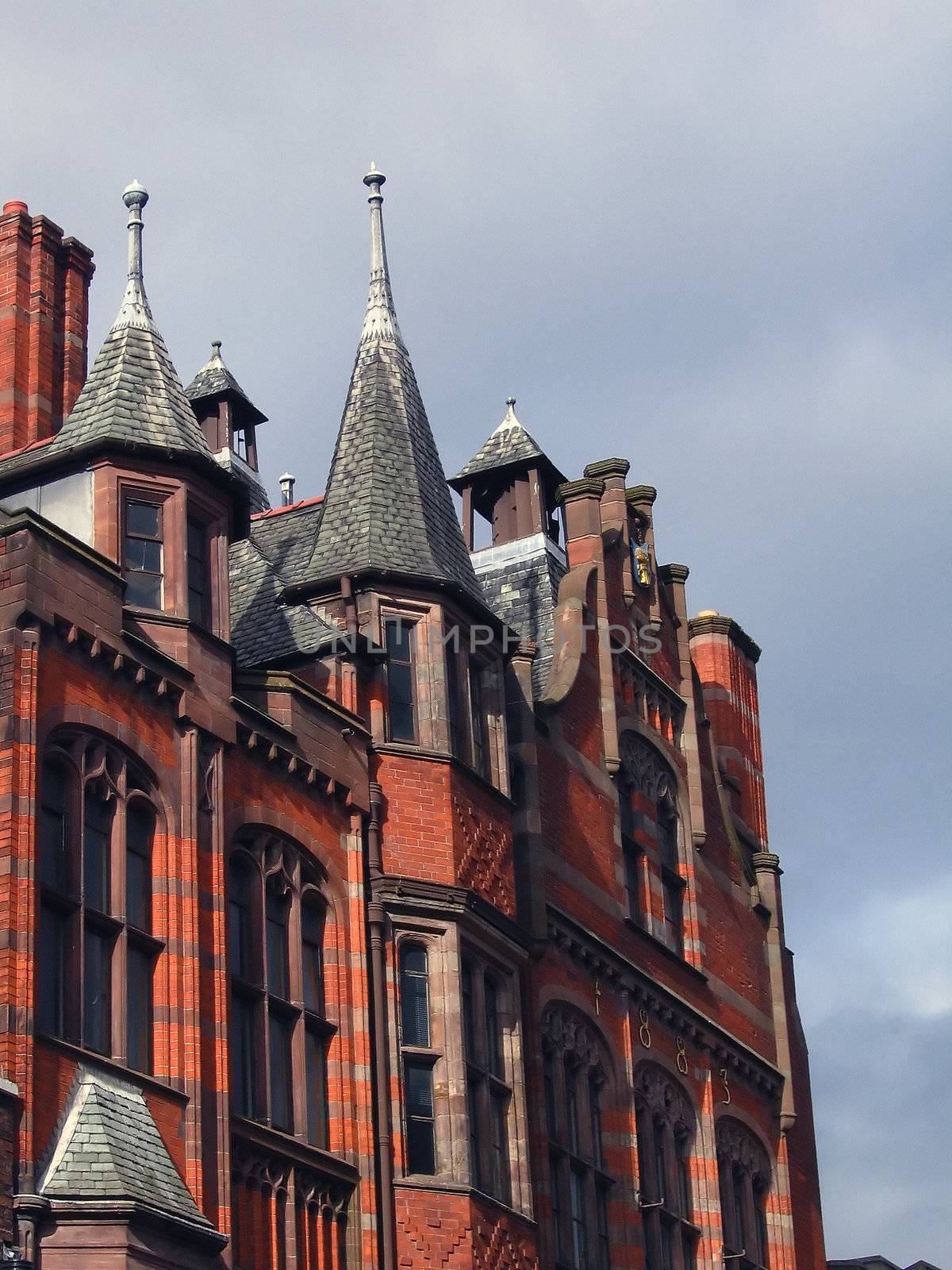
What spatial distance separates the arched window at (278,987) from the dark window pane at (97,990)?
2.27 meters

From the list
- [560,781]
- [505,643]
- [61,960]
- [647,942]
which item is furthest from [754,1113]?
[61,960]

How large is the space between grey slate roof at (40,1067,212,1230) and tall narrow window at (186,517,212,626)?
5.95m

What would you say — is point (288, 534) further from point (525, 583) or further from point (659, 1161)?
point (659, 1161)

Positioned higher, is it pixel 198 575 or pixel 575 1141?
pixel 198 575

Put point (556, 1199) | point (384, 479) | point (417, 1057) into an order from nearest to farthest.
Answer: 1. point (417, 1057)
2. point (556, 1199)
3. point (384, 479)

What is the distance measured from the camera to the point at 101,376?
30.7 meters

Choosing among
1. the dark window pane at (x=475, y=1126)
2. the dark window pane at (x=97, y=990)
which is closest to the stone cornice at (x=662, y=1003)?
the dark window pane at (x=475, y=1126)

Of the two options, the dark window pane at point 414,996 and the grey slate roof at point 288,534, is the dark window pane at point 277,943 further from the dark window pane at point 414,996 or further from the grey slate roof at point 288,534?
the grey slate roof at point 288,534

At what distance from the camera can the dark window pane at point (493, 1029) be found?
3225 cm

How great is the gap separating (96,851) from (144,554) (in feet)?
13.0

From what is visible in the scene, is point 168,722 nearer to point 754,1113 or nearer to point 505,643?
point 505,643

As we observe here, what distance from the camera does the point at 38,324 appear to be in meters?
40.0

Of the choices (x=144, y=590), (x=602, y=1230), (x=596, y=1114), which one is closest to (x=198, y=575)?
(x=144, y=590)

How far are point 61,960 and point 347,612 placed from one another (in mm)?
8306
